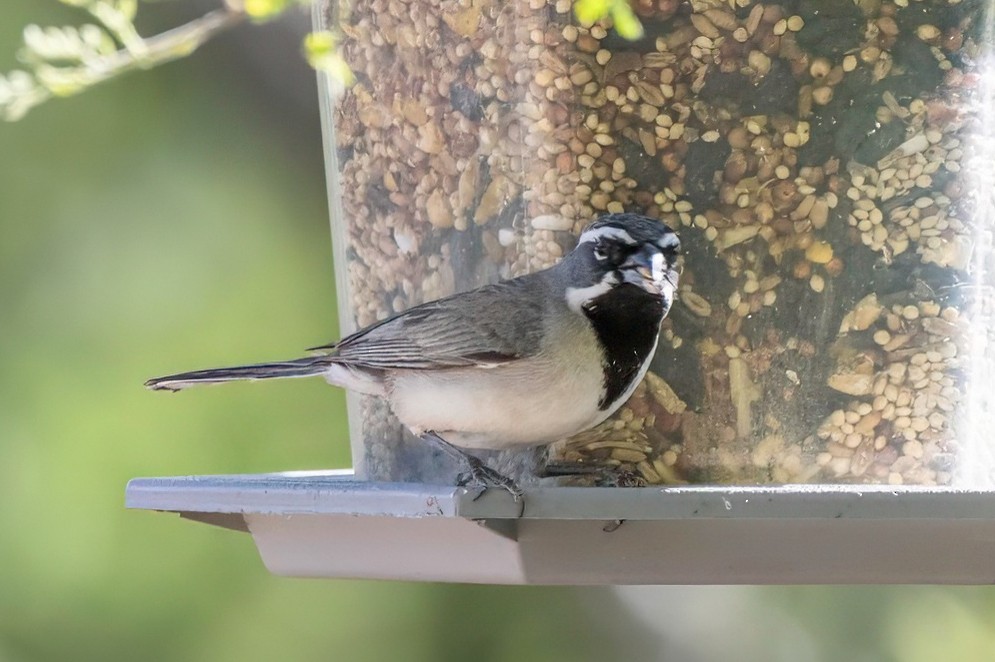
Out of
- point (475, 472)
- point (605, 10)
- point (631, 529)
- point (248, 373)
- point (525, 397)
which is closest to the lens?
point (605, 10)

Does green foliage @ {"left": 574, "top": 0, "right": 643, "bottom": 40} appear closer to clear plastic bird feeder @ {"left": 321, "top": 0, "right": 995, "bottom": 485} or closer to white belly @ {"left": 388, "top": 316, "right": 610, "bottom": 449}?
clear plastic bird feeder @ {"left": 321, "top": 0, "right": 995, "bottom": 485}

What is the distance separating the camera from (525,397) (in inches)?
176

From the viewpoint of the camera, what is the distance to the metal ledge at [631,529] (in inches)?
149

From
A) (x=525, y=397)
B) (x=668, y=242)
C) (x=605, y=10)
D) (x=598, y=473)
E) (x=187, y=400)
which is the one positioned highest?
(x=605, y=10)

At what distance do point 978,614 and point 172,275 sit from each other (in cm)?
458

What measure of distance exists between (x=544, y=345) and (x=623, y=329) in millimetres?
224

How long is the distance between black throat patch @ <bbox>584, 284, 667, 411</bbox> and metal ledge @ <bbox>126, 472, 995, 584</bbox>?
19.1 inches

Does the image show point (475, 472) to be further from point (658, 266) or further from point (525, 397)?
point (658, 266)

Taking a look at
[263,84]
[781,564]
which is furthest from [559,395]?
[263,84]

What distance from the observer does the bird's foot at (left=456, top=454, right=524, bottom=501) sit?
388 cm

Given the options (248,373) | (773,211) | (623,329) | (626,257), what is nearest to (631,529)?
(623,329)

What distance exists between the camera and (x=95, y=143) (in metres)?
8.83

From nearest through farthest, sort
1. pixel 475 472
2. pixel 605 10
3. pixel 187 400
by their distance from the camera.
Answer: pixel 605 10, pixel 475 472, pixel 187 400

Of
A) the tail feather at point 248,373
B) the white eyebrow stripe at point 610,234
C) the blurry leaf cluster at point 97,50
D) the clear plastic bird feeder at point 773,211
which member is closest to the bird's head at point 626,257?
the white eyebrow stripe at point 610,234
